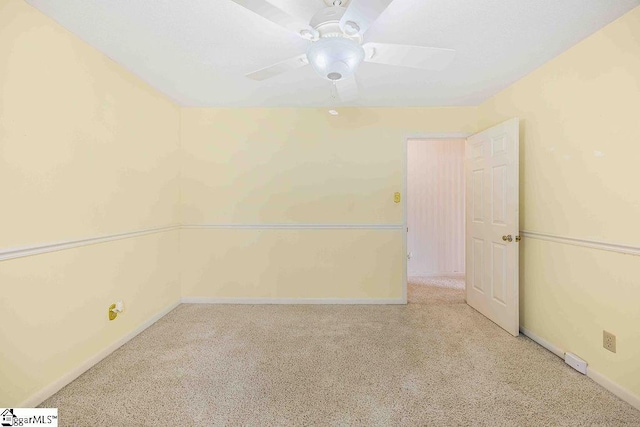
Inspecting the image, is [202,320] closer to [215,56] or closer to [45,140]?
[45,140]

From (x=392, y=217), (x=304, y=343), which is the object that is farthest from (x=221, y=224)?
(x=392, y=217)

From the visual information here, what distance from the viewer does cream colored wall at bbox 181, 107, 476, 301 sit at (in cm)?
326

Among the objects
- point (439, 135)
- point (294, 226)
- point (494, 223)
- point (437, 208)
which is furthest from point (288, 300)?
point (437, 208)

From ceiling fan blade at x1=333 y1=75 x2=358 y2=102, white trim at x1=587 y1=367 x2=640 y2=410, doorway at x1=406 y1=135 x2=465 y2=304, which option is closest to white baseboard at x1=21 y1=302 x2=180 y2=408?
ceiling fan blade at x1=333 y1=75 x2=358 y2=102

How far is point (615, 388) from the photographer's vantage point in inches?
67.1

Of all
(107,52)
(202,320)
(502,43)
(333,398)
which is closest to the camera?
(333,398)

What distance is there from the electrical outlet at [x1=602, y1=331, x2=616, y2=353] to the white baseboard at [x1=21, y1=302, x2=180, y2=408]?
348cm

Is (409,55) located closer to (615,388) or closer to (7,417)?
(615,388)

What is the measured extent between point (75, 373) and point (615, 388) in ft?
11.3

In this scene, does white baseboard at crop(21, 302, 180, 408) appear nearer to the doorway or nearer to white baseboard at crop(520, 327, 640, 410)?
white baseboard at crop(520, 327, 640, 410)

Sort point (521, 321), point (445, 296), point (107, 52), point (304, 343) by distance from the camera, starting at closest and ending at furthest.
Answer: point (107, 52)
point (304, 343)
point (521, 321)
point (445, 296)

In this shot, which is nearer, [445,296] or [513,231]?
[513,231]

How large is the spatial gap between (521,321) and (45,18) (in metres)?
4.19

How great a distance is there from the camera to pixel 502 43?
75.9 inches
